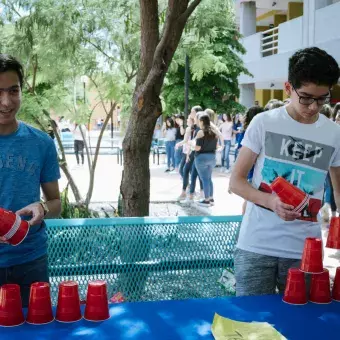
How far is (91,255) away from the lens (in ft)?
12.7

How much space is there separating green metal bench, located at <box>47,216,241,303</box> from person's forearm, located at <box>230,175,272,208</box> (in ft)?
4.47

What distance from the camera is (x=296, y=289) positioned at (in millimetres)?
2277

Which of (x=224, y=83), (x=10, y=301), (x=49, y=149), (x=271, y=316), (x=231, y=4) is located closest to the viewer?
(x=10, y=301)

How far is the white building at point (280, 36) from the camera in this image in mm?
17594

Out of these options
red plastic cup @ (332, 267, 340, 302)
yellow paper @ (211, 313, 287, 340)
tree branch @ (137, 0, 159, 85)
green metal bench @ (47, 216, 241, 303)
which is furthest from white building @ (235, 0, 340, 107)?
yellow paper @ (211, 313, 287, 340)

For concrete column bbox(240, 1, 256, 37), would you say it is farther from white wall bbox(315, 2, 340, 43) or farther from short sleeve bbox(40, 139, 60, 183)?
short sleeve bbox(40, 139, 60, 183)

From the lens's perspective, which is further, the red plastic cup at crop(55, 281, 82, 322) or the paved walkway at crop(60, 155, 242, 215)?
the paved walkway at crop(60, 155, 242, 215)

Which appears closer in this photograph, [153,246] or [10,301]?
[10,301]

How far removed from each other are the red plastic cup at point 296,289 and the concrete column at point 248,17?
23.9 metres

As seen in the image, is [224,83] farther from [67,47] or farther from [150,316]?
[150,316]

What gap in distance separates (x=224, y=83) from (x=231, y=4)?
15.3 m

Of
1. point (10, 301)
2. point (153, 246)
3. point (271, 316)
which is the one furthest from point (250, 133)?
point (153, 246)

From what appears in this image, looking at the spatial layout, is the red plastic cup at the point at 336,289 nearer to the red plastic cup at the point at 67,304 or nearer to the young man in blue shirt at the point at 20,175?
the red plastic cup at the point at 67,304

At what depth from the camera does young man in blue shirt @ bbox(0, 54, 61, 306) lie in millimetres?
2385
